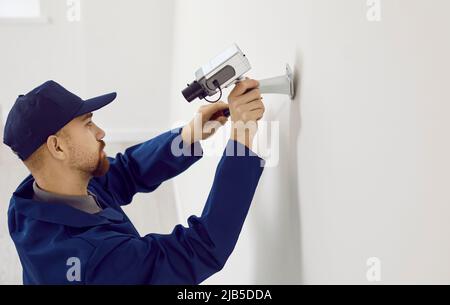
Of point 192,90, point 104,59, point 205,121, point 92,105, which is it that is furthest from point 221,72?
point 104,59

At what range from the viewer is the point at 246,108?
1134 mm

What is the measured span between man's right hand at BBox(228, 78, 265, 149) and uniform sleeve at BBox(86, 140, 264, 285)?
0.09 feet

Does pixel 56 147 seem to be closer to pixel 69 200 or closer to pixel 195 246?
pixel 69 200

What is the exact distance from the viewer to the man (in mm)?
1130

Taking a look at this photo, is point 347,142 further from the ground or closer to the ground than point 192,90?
closer to the ground

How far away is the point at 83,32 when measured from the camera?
391 centimetres

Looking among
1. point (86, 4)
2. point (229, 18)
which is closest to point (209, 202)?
point (229, 18)

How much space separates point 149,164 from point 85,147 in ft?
0.75

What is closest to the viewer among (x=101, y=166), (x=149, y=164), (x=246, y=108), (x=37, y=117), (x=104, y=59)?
(x=246, y=108)


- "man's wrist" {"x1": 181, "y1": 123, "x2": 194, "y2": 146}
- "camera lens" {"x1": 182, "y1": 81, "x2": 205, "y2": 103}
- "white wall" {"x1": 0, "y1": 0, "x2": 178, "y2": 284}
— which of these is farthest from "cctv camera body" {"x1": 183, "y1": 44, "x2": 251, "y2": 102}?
"white wall" {"x1": 0, "y1": 0, "x2": 178, "y2": 284}

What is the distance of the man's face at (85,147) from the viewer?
1314 millimetres

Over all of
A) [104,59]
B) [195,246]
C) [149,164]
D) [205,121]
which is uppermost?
[104,59]

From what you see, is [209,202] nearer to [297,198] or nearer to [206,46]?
[297,198]
